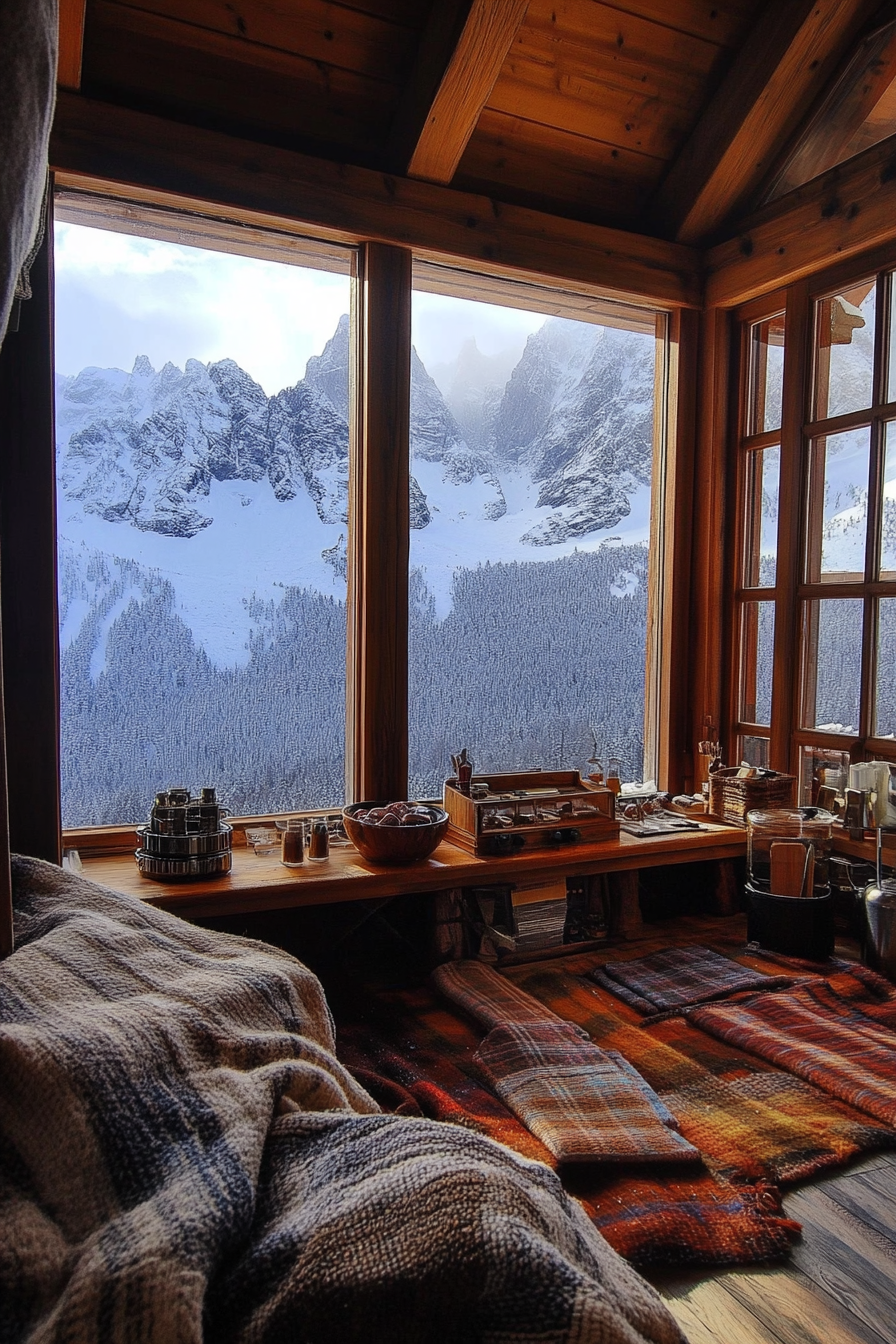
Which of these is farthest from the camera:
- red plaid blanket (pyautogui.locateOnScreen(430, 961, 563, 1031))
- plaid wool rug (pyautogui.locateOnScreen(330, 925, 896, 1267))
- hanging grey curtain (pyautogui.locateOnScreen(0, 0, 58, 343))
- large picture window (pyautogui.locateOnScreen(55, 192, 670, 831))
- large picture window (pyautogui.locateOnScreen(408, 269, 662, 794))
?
large picture window (pyautogui.locateOnScreen(408, 269, 662, 794))

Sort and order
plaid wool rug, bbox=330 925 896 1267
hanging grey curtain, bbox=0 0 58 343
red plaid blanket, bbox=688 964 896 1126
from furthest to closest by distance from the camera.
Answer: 1. red plaid blanket, bbox=688 964 896 1126
2. plaid wool rug, bbox=330 925 896 1267
3. hanging grey curtain, bbox=0 0 58 343

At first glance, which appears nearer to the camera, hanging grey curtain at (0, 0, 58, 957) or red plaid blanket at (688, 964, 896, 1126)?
hanging grey curtain at (0, 0, 58, 957)

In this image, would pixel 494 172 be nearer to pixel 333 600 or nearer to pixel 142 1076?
pixel 333 600

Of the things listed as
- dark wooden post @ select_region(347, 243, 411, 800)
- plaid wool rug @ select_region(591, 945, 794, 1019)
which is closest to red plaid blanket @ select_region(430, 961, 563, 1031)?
plaid wool rug @ select_region(591, 945, 794, 1019)

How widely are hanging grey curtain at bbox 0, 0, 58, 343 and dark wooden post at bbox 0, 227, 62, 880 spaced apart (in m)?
1.40

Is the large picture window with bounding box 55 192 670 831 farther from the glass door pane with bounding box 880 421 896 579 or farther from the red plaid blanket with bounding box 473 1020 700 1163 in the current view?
the red plaid blanket with bounding box 473 1020 700 1163

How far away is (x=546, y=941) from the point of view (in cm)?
247

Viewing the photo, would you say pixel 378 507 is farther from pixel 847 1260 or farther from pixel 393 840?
pixel 847 1260

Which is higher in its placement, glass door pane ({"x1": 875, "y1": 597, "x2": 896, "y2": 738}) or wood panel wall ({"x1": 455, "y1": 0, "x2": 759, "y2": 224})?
wood panel wall ({"x1": 455, "y1": 0, "x2": 759, "y2": 224})

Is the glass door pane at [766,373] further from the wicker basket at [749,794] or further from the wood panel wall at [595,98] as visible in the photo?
the wicker basket at [749,794]

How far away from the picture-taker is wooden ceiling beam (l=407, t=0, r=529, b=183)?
2.09 m

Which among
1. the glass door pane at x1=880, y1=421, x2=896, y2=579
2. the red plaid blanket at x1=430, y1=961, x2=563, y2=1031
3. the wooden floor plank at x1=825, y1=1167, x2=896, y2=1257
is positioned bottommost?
the wooden floor plank at x1=825, y1=1167, x2=896, y2=1257

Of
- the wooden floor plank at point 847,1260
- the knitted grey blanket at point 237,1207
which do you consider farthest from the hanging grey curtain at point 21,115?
the wooden floor plank at point 847,1260

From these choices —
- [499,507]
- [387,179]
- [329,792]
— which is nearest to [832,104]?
[387,179]
